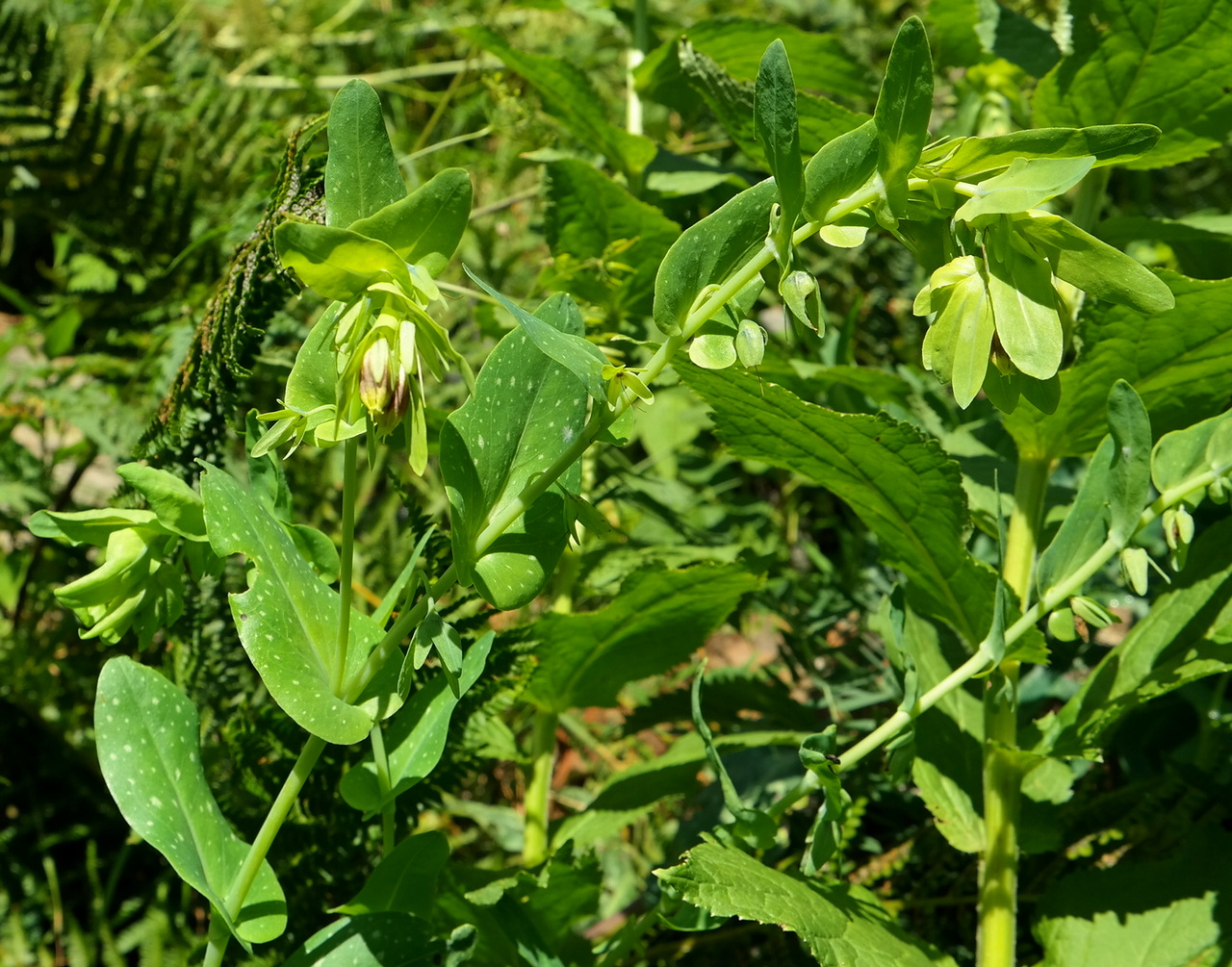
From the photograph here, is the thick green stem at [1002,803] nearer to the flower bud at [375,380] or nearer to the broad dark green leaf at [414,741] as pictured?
the broad dark green leaf at [414,741]

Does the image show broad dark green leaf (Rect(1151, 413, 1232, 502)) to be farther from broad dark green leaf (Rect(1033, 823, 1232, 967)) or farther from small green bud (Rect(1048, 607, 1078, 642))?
broad dark green leaf (Rect(1033, 823, 1232, 967))

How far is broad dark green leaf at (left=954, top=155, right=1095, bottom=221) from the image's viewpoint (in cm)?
55

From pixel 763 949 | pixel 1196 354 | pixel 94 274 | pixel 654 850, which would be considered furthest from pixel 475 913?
pixel 94 274

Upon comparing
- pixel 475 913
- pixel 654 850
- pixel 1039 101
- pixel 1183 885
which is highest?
pixel 1039 101

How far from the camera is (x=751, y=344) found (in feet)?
2.00

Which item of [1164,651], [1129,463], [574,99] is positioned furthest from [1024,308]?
[574,99]

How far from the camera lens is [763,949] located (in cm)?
112

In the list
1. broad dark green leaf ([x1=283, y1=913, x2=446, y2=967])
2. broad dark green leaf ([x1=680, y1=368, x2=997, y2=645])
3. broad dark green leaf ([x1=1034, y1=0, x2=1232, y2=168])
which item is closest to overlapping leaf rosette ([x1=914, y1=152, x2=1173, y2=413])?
broad dark green leaf ([x1=680, y1=368, x2=997, y2=645])

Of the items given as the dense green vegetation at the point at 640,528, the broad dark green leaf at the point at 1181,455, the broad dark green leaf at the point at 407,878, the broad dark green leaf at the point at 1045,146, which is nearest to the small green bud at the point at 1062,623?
the dense green vegetation at the point at 640,528

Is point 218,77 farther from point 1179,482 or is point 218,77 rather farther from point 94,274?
point 1179,482

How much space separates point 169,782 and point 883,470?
0.55 meters

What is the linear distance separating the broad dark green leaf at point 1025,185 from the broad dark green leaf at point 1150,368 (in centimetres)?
33

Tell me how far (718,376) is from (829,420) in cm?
9

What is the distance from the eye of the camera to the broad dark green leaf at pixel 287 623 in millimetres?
642
